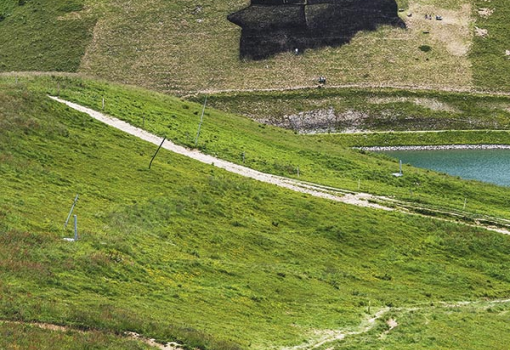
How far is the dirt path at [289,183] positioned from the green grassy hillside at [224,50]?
5975 centimetres

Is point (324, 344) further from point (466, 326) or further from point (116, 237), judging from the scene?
point (116, 237)

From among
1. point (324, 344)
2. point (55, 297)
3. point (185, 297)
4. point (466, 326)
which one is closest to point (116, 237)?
point (185, 297)

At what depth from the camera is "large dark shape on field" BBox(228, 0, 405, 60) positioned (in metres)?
156

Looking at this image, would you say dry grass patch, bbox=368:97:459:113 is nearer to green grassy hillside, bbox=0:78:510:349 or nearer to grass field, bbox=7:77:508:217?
grass field, bbox=7:77:508:217

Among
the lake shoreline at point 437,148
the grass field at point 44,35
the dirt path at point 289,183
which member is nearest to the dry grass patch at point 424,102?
the lake shoreline at point 437,148

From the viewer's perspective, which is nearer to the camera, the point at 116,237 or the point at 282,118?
the point at 116,237

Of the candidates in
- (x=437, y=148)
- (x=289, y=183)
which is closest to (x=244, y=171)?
(x=289, y=183)

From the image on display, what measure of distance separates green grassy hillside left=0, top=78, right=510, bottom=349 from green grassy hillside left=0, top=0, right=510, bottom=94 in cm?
5669

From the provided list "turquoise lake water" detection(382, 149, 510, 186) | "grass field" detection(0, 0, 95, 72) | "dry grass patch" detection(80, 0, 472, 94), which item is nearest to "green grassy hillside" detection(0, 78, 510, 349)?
"turquoise lake water" detection(382, 149, 510, 186)

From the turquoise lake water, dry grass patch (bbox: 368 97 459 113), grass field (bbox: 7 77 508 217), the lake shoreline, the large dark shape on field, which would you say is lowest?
the lake shoreline

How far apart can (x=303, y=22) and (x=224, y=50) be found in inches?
621

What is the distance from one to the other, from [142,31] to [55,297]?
401ft

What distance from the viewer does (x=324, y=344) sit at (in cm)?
4628

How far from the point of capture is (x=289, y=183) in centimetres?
8469
